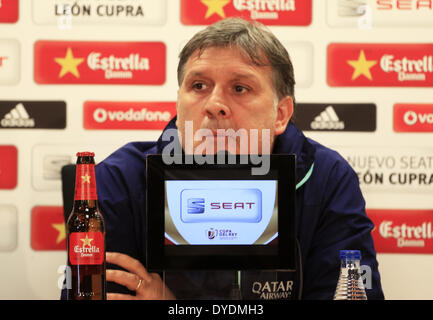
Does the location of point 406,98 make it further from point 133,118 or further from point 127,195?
point 127,195

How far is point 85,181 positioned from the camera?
3.39 ft

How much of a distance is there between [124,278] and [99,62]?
4.37ft

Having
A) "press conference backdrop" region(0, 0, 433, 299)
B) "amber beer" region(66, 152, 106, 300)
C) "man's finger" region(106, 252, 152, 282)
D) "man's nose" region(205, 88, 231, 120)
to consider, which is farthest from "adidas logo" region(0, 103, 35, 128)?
"amber beer" region(66, 152, 106, 300)

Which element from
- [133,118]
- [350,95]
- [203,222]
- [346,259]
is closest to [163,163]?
[203,222]

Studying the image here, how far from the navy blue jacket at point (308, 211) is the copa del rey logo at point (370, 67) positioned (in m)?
0.65

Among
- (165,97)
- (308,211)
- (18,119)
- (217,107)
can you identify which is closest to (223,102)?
(217,107)

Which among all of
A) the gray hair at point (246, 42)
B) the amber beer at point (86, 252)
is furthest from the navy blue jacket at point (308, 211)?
the amber beer at point (86, 252)

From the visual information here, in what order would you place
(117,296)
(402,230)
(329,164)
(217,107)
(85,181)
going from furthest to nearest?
1. (402,230)
2. (329,164)
3. (217,107)
4. (117,296)
5. (85,181)

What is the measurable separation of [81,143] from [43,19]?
1.83 feet

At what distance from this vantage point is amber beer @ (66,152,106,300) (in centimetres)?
103

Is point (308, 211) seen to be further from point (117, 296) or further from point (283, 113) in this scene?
point (117, 296)

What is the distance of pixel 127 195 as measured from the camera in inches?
65.2

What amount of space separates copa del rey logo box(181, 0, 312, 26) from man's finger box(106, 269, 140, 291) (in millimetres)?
1399

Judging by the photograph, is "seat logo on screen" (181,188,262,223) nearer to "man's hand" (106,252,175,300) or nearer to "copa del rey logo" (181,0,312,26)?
"man's hand" (106,252,175,300)
